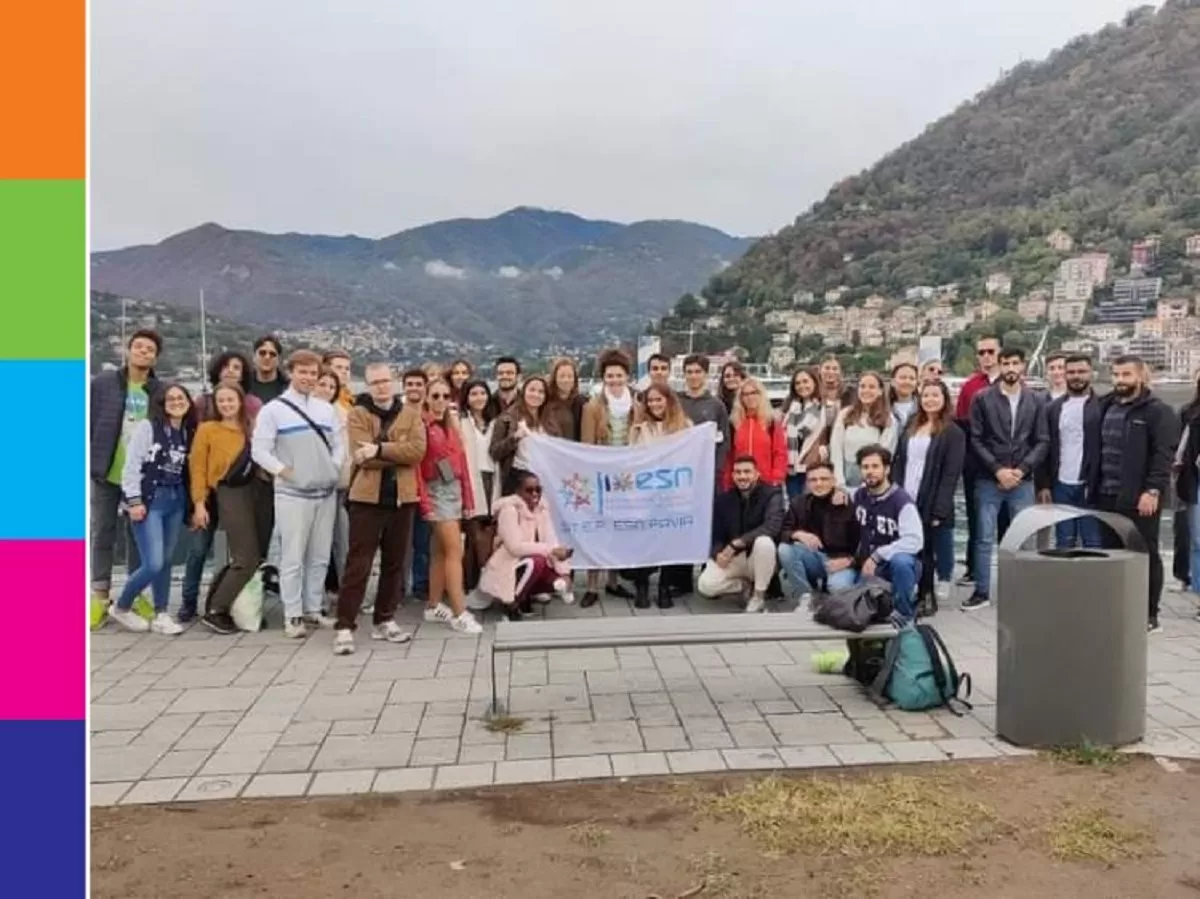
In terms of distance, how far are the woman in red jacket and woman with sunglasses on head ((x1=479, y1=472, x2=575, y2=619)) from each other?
152 centimetres

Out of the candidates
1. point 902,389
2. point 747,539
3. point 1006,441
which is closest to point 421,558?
point 747,539

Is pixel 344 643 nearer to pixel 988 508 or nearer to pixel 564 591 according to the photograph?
pixel 564 591

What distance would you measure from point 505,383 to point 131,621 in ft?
11.0

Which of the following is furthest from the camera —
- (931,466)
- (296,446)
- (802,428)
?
(802,428)

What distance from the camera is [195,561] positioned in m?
8.32

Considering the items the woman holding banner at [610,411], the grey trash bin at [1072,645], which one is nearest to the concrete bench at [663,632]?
the grey trash bin at [1072,645]

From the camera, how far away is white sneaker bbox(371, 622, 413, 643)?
7688 millimetres

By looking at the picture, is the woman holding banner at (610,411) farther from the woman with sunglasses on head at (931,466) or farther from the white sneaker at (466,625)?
the woman with sunglasses on head at (931,466)

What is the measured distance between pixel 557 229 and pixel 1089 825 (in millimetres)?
48760

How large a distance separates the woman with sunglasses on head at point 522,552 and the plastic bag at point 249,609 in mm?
1619

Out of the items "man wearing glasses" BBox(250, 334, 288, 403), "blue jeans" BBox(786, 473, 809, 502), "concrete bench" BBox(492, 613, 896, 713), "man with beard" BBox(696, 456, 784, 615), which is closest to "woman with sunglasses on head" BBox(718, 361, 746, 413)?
"blue jeans" BBox(786, 473, 809, 502)

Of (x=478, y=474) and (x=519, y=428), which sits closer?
(x=478, y=474)

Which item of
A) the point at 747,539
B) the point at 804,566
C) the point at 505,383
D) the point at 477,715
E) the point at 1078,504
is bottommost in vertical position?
the point at 477,715

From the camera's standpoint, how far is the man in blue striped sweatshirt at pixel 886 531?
23.7 ft
